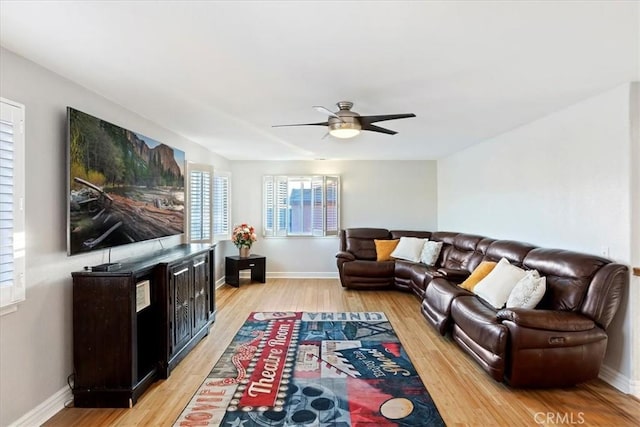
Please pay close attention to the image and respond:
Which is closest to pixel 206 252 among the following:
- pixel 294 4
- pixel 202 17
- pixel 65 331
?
pixel 65 331

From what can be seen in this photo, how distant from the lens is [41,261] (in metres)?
2.38

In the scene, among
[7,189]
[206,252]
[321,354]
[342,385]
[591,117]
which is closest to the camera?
[7,189]

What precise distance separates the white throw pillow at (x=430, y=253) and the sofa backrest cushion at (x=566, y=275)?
2.52 m

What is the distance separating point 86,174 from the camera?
2.67m

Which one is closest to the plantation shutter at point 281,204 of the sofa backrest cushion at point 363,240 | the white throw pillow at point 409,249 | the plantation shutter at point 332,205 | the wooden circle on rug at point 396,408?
the plantation shutter at point 332,205

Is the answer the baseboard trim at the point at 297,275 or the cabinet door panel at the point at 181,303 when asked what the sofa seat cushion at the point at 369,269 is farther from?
the cabinet door panel at the point at 181,303

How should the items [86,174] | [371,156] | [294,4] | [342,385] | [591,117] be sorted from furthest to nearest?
[371,156], [591,117], [342,385], [86,174], [294,4]

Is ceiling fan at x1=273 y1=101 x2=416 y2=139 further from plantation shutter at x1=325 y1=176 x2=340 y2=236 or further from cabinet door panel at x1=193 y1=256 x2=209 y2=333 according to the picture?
plantation shutter at x1=325 y1=176 x2=340 y2=236

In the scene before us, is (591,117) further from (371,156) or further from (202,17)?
(371,156)

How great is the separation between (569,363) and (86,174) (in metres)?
3.96

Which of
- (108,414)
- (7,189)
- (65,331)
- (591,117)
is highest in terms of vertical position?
(591,117)

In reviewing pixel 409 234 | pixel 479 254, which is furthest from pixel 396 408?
pixel 409 234

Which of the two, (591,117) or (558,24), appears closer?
(558,24)

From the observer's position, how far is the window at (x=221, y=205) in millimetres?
6184
